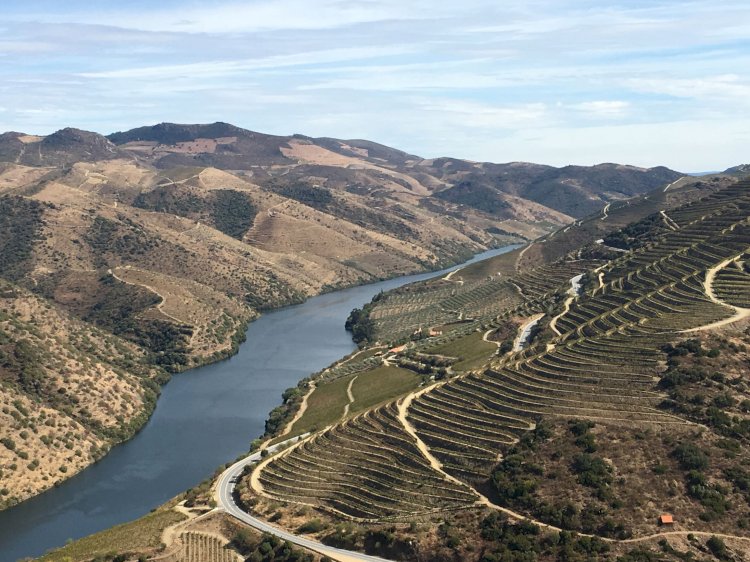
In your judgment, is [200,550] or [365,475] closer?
[200,550]

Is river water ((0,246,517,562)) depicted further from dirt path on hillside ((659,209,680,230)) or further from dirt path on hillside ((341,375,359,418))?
dirt path on hillside ((659,209,680,230))

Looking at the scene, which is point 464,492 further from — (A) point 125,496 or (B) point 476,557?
(A) point 125,496

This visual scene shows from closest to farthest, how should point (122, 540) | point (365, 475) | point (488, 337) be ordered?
1. point (122, 540)
2. point (365, 475)
3. point (488, 337)

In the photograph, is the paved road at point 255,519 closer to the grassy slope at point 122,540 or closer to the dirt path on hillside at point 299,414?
the grassy slope at point 122,540

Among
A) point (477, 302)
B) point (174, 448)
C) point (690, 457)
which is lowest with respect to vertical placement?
point (174, 448)

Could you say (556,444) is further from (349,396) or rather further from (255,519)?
(349,396)

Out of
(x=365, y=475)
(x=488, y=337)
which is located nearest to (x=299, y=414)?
(x=488, y=337)

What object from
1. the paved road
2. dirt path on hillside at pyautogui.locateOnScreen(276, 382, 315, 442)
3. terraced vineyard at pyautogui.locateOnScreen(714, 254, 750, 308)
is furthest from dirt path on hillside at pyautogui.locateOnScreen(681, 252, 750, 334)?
dirt path on hillside at pyautogui.locateOnScreen(276, 382, 315, 442)
